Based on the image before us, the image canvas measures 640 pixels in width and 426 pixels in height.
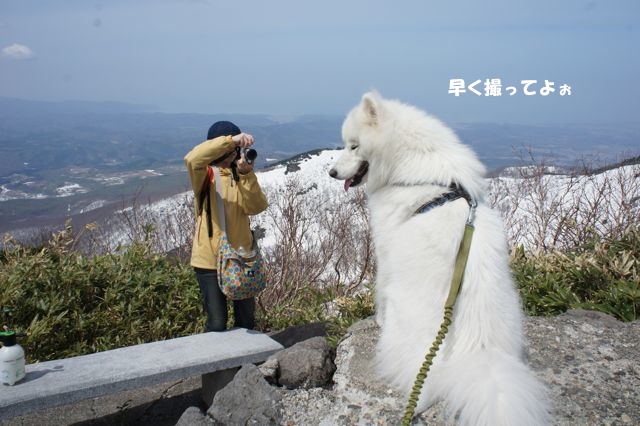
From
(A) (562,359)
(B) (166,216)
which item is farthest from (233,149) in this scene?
(B) (166,216)

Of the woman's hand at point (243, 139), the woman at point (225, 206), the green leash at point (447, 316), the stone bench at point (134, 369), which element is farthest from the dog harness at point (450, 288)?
the stone bench at point (134, 369)

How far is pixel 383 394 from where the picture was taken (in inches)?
103

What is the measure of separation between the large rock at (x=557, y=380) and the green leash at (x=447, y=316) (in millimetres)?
246

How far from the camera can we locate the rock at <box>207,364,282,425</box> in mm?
2617

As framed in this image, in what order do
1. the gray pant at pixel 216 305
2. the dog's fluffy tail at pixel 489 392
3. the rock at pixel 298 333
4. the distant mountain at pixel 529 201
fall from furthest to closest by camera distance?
the distant mountain at pixel 529 201 < the rock at pixel 298 333 < the gray pant at pixel 216 305 < the dog's fluffy tail at pixel 489 392

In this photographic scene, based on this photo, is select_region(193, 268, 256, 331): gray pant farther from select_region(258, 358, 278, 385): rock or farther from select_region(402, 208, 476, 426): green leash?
select_region(402, 208, 476, 426): green leash

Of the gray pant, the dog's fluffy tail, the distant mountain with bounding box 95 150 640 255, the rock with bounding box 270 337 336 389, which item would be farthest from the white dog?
the distant mountain with bounding box 95 150 640 255

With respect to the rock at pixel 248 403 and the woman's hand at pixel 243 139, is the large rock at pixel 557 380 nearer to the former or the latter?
the rock at pixel 248 403

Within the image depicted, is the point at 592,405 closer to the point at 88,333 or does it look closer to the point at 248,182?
the point at 248,182

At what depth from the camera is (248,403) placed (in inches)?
107

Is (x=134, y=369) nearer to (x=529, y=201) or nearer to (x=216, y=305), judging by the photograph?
(x=216, y=305)

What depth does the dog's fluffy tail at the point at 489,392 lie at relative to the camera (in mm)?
1868

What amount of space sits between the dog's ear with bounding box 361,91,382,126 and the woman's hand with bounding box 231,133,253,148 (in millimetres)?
790

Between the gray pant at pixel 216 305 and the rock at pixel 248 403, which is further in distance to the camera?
the gray pant at pixel 216 305
